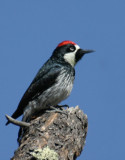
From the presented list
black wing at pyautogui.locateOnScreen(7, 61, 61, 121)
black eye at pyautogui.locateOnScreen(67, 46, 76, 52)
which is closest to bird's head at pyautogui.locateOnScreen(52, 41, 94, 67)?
black eye at pyautogui.locateOnScreen(67, 46, 76, 52)

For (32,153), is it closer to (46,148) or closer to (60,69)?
(46,148)

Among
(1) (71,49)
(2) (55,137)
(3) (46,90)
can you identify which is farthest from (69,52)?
(2) (55,137)

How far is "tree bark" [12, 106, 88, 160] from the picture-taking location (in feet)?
14.5

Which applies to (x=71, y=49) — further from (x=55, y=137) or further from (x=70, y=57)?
(x=55, y=137)

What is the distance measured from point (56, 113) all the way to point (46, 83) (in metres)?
1.35

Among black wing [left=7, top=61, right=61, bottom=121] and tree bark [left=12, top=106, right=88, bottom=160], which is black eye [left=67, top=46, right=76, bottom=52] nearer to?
black wing [left=7, top=61, right=61, bottom=121]

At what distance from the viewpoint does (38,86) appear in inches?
253

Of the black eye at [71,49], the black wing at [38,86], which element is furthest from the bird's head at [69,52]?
the black wing at [38,86]

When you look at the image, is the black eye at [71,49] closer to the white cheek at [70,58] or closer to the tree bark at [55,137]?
the white cheek at [70,58]

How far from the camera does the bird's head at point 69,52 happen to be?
7.11 meters

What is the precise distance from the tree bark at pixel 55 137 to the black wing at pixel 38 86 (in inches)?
38.3

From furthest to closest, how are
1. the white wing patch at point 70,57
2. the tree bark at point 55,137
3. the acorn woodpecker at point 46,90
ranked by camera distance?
the white wing patch at point 70,57
the acorn woodpecker at point 46,90
the tree bark at point 55,137

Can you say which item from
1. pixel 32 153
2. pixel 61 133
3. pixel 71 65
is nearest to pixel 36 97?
pixel 71 65

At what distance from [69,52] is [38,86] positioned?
1166 mm
